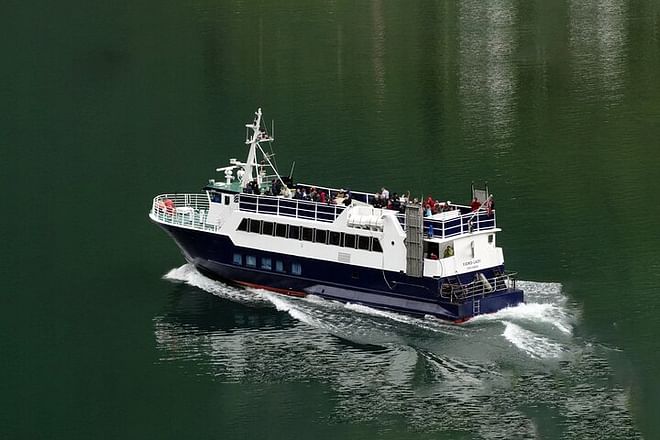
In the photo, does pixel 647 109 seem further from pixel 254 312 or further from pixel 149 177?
pixel 254 312

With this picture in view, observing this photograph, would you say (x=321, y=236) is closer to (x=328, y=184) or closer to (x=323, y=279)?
(x=323, y=279)

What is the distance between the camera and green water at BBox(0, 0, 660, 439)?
86000 millimetres

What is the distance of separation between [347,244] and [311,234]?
7.45 ft

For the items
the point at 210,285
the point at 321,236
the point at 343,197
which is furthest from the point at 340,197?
the point at 210,285

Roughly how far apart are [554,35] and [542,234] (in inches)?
2124

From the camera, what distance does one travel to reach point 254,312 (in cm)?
9925

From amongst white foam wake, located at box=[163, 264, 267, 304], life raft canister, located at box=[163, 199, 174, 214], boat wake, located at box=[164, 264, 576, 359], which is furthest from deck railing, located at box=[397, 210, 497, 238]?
life raft canister, located at box=[163, 199, 174, 214]

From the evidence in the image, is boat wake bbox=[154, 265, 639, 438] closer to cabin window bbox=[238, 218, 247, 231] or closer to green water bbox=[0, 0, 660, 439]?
green water bbox=[0, 0, 660, 439]


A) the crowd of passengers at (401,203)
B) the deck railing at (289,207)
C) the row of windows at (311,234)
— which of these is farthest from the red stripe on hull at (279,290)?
the crowd of passengers at (401,203)

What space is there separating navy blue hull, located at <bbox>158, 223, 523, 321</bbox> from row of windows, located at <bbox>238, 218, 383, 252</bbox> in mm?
1143

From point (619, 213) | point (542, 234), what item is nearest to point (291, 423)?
point (542, 234)

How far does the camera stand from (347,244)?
327 feet

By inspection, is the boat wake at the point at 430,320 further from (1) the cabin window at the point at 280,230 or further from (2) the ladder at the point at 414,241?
(1) the cabin window at the point at 280,230

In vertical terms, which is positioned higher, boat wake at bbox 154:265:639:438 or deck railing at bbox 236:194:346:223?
deck railing at bbox 236:194:346:223
